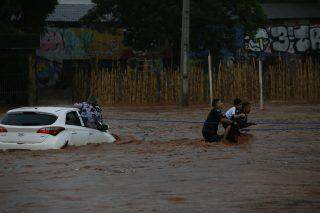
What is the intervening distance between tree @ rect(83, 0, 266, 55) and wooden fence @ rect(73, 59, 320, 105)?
17.5 ft

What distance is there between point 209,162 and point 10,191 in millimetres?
4891

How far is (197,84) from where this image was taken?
3816cm

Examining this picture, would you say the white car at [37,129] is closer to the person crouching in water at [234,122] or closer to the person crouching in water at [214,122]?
the person crouching in water at [214,122]

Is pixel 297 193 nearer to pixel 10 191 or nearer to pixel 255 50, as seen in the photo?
pixel 10 191

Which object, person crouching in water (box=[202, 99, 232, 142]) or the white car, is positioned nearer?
the white car

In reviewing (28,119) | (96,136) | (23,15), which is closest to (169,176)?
(28,119)

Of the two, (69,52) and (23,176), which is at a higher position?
(69,52)

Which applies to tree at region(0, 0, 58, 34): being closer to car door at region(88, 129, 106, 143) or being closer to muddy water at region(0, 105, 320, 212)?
muddy water at region(0, 105, 320, 212)

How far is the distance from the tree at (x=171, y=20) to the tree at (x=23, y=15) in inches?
253

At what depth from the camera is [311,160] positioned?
15609 millimetres

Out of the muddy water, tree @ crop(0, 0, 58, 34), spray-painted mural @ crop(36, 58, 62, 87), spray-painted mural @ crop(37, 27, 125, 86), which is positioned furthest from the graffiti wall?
the muddy water

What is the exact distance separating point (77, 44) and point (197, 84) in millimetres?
17498

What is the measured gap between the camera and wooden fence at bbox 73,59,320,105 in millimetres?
38156

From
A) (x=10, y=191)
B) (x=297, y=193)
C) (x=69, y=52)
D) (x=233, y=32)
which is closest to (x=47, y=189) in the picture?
(x=10, y=191)
